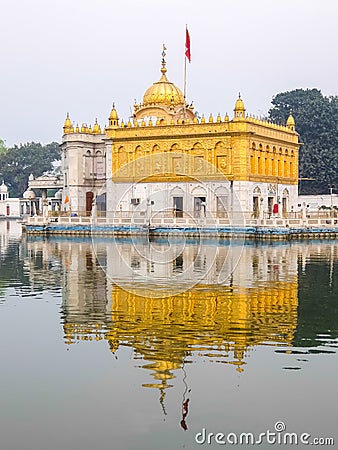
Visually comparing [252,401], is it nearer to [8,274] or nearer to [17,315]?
[17,315]

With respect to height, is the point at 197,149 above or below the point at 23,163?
below

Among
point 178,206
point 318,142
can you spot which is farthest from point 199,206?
point 318,142

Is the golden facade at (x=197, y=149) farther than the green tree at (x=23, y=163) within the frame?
No

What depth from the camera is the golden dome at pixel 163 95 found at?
50.1m

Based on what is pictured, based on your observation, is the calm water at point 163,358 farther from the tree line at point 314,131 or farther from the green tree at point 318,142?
the green tree at point 318,142

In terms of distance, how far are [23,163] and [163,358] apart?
88.5m

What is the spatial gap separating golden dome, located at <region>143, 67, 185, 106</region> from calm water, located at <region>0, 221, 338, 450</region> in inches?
1109

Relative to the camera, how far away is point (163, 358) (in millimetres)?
11906

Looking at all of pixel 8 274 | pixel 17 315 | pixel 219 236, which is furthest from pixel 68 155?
pixel 17 315

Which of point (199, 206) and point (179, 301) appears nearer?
point (179, 301)

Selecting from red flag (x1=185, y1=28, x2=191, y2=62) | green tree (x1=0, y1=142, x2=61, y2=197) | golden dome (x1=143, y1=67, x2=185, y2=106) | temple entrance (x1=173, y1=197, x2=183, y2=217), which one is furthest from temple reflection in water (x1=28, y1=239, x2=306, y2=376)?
green tree (x1=0, y1=142, x2=61, y2=197)

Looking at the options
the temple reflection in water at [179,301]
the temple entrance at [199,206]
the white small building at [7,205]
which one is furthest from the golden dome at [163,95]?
the white small building at [7,205]

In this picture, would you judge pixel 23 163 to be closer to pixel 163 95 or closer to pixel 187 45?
pixel 163 95

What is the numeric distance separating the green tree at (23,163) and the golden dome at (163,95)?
47796 mm
